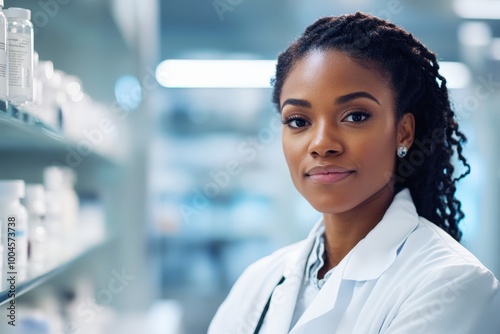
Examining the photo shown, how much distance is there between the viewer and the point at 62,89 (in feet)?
6.55

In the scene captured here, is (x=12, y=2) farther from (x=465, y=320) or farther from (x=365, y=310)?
(x=465, y=320)

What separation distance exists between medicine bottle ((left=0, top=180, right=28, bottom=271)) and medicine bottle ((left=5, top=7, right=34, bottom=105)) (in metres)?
0.27

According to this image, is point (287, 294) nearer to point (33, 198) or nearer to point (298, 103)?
point (298, 103)

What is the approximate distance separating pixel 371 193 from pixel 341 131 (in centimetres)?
17

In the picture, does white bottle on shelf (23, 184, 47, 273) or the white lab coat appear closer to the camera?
the white lab coat

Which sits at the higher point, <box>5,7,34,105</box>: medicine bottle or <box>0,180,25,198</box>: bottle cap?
<box>5,7,34,105</box>: medicine bottle

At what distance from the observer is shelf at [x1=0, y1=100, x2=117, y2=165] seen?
50.9 inches

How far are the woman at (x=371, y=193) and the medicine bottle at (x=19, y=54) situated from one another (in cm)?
61

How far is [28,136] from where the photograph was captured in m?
1.72

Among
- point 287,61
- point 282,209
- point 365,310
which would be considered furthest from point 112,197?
point 365,310

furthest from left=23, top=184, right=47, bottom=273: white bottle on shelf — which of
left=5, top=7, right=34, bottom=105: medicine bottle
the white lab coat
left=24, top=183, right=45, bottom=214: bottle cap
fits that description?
the white lab coat

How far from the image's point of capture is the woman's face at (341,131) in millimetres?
1237

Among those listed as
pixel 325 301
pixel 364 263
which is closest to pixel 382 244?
pixel 364 263

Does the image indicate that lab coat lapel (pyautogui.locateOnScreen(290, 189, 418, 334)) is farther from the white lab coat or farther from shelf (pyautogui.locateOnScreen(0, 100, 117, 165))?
shelf (pyautogui.locateOnScreen(0, 100, 117, 165))
